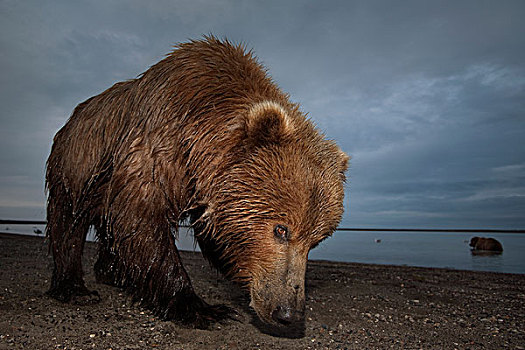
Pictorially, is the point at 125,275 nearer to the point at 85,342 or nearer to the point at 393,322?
the point at 85,342

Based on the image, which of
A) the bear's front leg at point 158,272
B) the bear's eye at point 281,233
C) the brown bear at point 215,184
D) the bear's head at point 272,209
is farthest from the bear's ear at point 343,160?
the bear's front leg at point 158,272

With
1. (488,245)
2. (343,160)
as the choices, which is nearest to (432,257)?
(488,245)

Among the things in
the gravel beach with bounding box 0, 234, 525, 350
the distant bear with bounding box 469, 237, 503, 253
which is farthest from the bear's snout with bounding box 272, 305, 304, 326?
the distant bear with bounding box 469, 237, 503, 253

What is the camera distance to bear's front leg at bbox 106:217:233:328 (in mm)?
3320

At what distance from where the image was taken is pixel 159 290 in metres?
3.36

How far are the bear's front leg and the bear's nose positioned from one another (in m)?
0.86

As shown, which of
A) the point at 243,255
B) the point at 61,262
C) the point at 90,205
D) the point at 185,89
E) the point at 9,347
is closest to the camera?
the point at 9,347

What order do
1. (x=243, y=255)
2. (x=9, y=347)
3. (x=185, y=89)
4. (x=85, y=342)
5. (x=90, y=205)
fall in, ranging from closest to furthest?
(x=9, y=347), (x=85, y=342), (x=243, y=255), (x=185, y=89), (x=90, y=205)

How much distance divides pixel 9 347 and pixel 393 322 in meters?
3.76

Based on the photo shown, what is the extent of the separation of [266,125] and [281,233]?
0.92 m

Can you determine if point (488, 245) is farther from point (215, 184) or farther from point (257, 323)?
point (215, 184)

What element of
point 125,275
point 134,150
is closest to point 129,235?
point 125,275

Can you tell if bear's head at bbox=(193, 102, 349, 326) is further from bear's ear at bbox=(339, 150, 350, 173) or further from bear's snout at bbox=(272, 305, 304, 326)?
bear's ear at bbox=(339, 150, 350, 173)

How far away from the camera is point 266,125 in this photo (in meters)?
3.13
